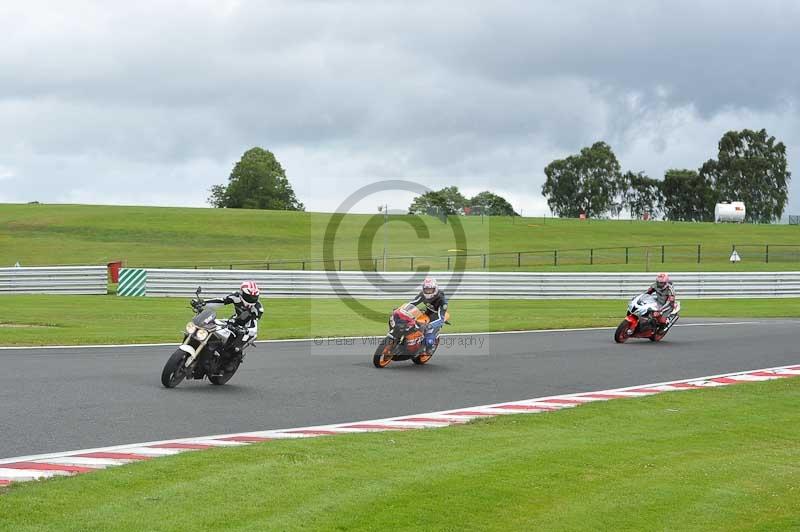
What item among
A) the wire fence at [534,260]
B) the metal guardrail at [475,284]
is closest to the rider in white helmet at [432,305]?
the metal guardrail at [475,284]

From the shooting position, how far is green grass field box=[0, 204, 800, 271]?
5838 centimetres

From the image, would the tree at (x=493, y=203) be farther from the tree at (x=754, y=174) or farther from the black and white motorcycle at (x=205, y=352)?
the black and white motorcycle at (x=205, y=352)

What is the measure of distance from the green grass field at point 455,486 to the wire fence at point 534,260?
38.6m

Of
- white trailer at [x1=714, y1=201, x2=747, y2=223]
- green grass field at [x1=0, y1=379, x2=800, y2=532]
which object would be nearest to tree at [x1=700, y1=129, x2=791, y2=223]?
white trailer at [x1=714, y1=201, x2=747, y2=223]

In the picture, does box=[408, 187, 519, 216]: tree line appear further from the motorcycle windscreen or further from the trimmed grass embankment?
the motorcycle windscreen

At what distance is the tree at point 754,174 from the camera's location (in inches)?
4589

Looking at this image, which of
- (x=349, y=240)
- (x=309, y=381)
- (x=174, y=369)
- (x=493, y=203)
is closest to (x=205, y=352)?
(x=174, y=369)

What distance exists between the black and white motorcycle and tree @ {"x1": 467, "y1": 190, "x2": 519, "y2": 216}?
84.6m

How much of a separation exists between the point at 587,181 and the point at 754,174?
1906cm

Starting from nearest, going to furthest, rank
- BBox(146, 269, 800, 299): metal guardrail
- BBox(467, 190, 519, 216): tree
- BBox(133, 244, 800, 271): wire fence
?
BBox(146, 269, 800, 299): metal guardrail, BBox(133, 244, 800, 271): wire fence, BBox(467, 190, 519, 216): tree

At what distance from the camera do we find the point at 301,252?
6488 cm

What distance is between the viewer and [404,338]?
1759cm

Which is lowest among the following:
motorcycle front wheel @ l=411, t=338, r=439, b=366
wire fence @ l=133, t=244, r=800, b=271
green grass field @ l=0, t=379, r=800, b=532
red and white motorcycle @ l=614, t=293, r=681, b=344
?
green grass field @ l=0, t=379, r=800, b=532

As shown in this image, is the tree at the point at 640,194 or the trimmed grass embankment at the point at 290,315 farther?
the tree at the point at 640,194
